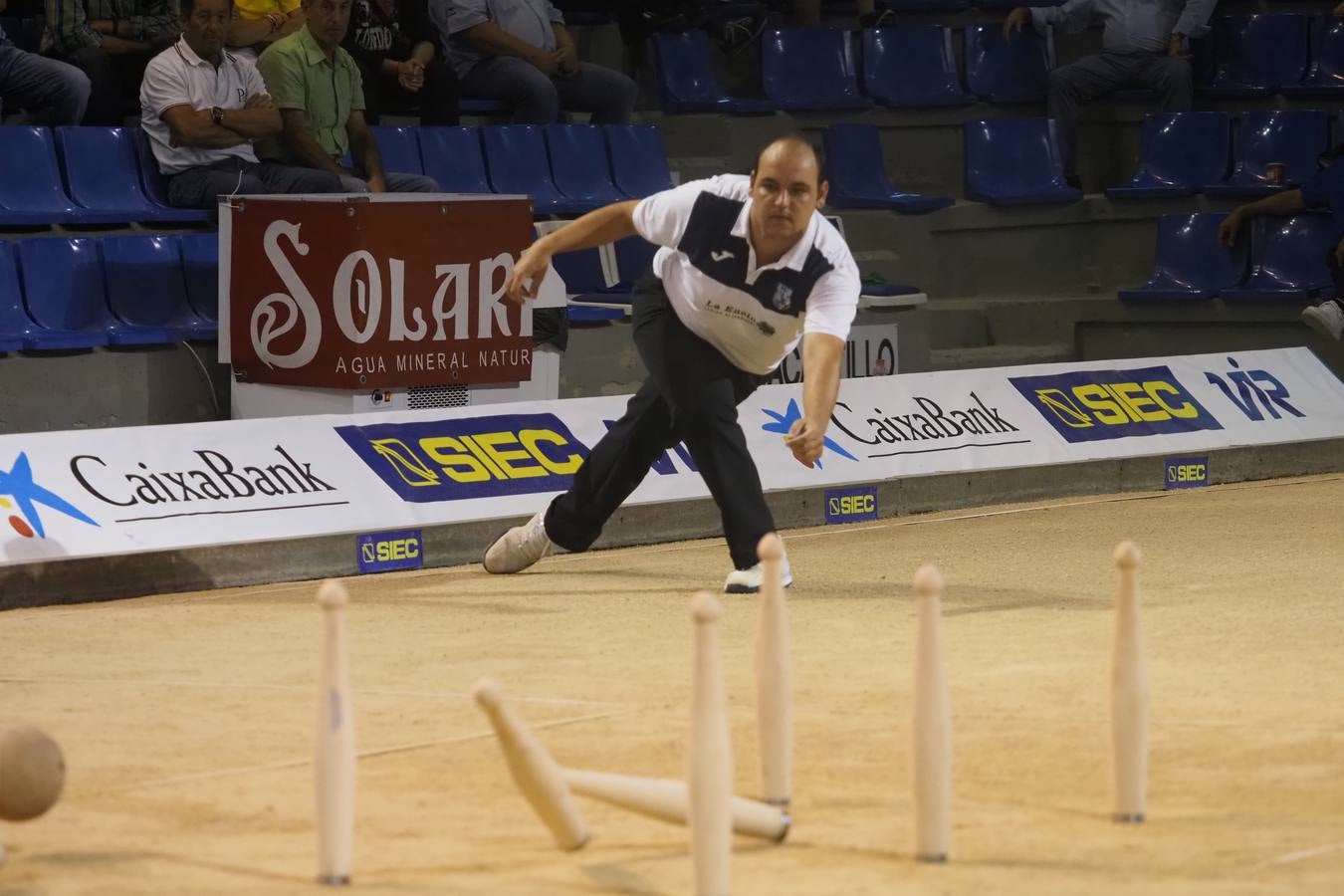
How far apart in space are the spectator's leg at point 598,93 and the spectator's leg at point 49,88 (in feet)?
13.4

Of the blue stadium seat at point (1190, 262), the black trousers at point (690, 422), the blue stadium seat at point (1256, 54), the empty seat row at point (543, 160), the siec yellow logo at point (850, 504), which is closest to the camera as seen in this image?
Result: the black trousers at point (690, 422)

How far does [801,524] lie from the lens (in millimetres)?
12617

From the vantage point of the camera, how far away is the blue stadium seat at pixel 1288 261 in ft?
56.9

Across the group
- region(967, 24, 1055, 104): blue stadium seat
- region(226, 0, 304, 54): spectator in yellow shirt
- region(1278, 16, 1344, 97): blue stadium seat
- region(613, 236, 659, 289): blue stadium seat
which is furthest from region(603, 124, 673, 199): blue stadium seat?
region(1278, 16, 1344, 97): blue stadium seat

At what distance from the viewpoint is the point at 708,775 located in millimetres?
4586

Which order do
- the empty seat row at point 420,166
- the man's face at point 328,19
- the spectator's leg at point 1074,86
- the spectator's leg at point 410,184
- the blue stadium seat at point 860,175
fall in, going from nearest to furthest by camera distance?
the empty seat row at point 420,166, the man's face at point 328,19, the spectator's leg at point 410,184, the blue stadium seat at point 860,175, the spectator's leg at point 1074,86

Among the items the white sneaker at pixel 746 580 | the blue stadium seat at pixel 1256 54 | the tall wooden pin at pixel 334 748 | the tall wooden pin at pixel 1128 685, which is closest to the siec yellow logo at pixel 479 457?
the white sneaker at pixel 746 580

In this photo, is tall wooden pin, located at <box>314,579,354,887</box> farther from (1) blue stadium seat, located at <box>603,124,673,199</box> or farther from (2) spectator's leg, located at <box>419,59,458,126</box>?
(1) blue stadium seat, located at <box>603,124,673,199</box>

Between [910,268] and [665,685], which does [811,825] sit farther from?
[910,268]

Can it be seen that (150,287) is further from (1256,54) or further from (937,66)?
(1256,54)

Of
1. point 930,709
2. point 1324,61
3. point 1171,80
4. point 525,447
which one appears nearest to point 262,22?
point 525,447

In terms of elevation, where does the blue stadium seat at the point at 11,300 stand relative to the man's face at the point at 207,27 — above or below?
below

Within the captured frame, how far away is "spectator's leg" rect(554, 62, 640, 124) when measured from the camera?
16.4 m

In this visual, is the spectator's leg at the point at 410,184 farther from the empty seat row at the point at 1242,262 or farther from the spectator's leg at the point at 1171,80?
the spectator's leg at the point at 1171,80
